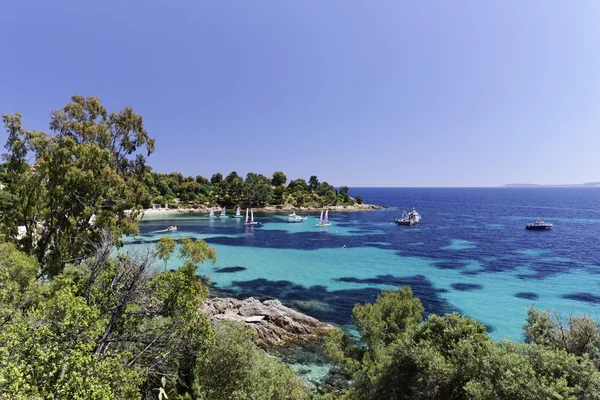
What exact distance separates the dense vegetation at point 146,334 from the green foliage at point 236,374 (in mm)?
53

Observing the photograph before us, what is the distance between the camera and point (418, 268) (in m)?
41.7

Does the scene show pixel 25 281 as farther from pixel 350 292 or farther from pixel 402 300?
pixel 350 292

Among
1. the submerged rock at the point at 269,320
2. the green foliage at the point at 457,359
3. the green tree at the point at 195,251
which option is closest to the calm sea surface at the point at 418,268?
the submerged rock at the point at 269,320

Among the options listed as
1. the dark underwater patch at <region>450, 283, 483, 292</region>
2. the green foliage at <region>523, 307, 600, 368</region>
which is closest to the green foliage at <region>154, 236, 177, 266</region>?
the green foliage at <region>523, 307, 600, 368</region>

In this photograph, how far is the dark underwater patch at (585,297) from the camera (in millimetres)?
29631

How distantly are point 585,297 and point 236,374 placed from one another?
36.8 m

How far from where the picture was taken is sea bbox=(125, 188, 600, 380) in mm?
29100

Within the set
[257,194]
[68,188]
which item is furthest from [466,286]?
[257,194]

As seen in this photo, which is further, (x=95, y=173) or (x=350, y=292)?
(x=350, y=292)

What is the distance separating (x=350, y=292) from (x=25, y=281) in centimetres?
2656

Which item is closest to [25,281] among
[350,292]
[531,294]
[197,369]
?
[197,369]

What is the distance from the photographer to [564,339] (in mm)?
12320

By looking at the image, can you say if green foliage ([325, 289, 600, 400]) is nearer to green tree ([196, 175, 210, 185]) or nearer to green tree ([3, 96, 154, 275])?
green tree ([3, 96, 154, 275])

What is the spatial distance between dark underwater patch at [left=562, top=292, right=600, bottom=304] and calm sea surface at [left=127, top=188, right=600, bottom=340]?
0.33 ft
